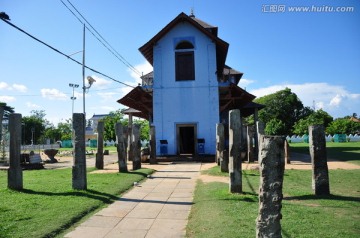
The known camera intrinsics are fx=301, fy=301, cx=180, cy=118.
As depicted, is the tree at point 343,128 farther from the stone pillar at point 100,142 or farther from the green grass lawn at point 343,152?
the stone pillar at point 100,142

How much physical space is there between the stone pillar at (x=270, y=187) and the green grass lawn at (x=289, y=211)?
2.57ft

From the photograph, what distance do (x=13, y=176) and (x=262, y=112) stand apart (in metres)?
54.4

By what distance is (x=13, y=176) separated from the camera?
992cm

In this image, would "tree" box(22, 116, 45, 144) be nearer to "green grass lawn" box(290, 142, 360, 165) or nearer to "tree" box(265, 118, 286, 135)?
"tree" box(265, 118, 286, 135)

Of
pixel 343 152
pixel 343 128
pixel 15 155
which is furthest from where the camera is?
pixel 343 128

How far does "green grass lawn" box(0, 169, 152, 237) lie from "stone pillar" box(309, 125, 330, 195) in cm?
595

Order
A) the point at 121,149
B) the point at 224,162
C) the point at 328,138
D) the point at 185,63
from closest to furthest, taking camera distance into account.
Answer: the point at 224,162
the point at 121,149
the point at 185,63
the point at 328,138

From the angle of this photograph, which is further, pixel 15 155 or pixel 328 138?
pixel 328 138

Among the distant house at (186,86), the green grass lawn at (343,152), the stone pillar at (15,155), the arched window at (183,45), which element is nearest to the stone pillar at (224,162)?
the distant house at (186,86)

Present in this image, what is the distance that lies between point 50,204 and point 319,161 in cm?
763

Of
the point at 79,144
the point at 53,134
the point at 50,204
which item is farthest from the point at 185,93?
the point at 53,134

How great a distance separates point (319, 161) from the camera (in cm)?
896

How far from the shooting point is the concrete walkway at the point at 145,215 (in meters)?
5.90

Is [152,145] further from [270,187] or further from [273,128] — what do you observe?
[273,128]
